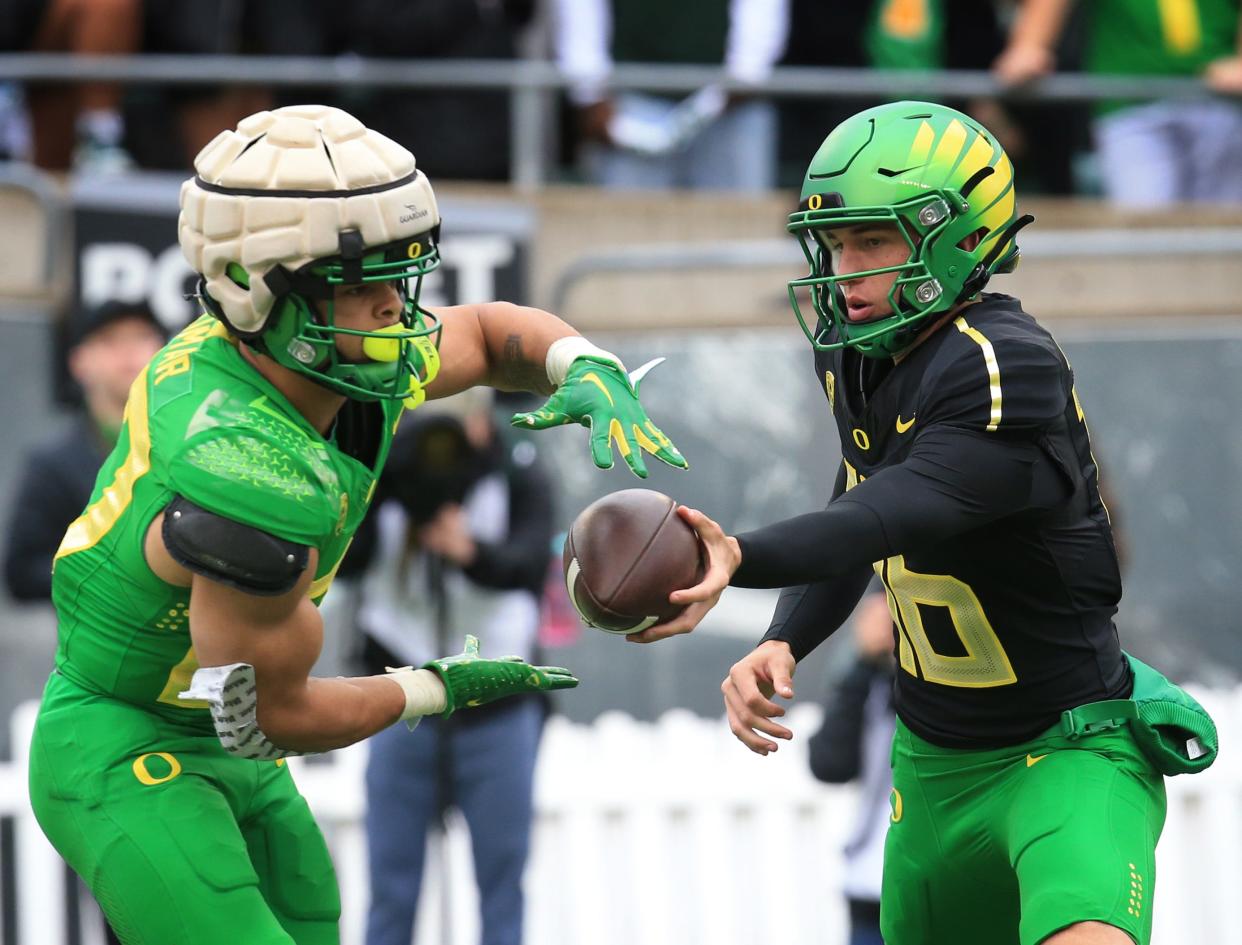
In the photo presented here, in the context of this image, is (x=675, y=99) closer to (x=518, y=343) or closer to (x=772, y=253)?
(x=772, y=253)

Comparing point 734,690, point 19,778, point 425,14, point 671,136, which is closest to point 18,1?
point 425,14

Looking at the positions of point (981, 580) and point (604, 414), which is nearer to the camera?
point (604, 414)

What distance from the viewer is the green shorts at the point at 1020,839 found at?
→ 3268 mm

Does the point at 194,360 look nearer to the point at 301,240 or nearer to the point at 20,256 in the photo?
the point at 301,240

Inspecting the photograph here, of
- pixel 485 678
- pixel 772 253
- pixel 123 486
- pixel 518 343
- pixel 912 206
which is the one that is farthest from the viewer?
pixel 772 253

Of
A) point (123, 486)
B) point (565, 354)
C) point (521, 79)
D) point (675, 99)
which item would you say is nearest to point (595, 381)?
point (565, 354)

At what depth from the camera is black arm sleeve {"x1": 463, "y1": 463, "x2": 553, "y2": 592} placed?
5.20 meters

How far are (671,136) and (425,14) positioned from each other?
1.08 metres

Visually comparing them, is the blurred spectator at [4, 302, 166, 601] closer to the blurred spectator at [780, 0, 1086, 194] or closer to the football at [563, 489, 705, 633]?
the football at [563, 489, 705, 633]

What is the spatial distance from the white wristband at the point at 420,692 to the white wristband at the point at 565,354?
62cm

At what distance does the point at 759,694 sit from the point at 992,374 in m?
0.72

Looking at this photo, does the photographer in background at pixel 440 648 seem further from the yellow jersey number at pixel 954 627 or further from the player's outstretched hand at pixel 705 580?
the player's outstretched hand at pixel 705 580

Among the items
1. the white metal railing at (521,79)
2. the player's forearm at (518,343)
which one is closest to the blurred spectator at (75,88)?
the white metal railing at (521,79)

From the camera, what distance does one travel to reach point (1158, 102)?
7.38m
